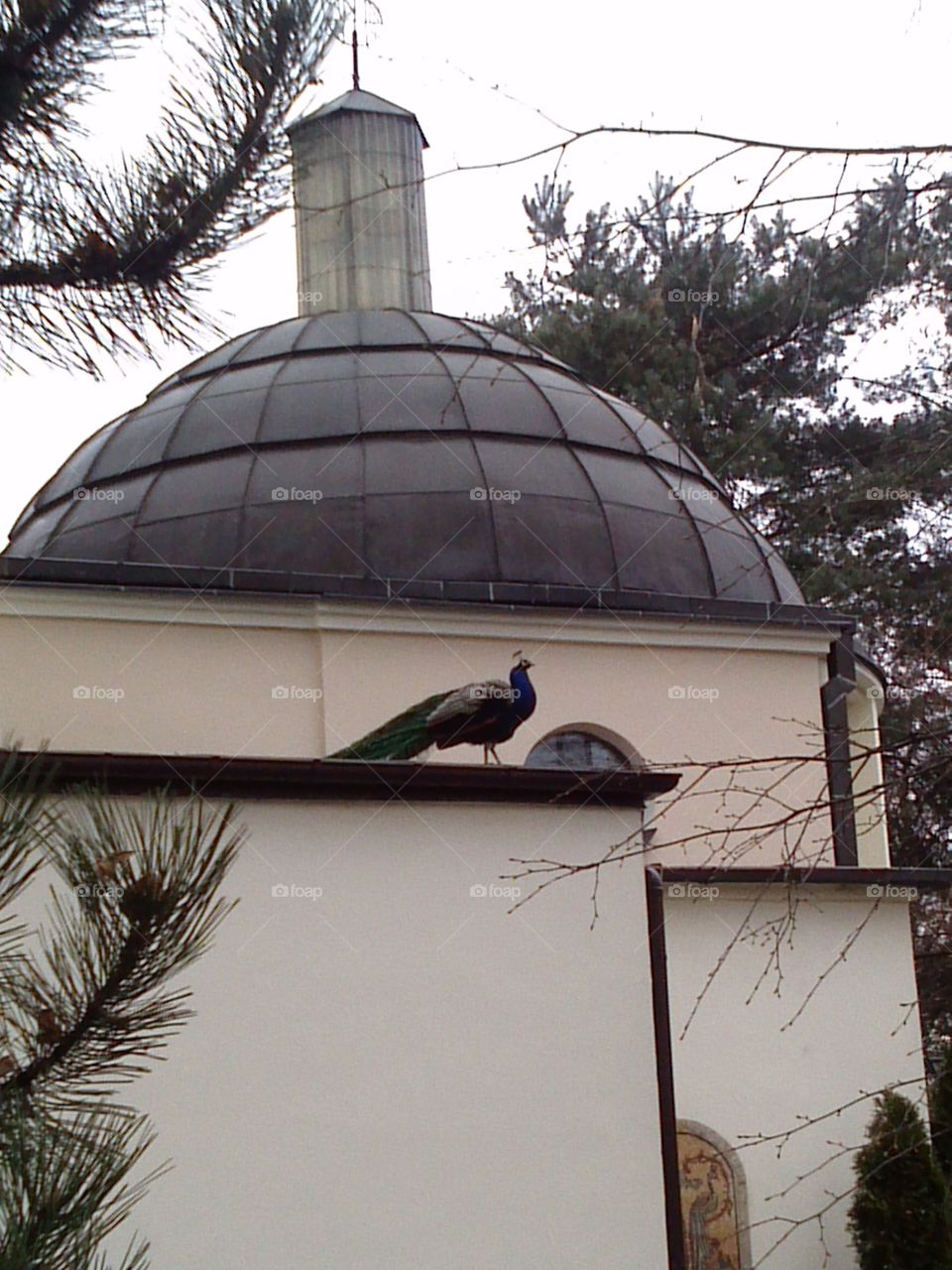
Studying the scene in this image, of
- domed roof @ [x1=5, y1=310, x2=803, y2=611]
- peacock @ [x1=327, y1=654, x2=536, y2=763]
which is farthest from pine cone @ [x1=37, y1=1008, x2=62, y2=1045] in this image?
domed roof @ [x1=5, y1=310, x2=803, y2=611]

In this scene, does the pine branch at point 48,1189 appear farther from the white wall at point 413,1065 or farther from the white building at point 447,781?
the white wall at point 413,1065

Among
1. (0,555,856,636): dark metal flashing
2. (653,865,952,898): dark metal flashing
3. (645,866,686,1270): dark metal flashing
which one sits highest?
(0,555,856,636): dark metal flashing

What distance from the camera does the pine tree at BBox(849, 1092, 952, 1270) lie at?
35.9 feet

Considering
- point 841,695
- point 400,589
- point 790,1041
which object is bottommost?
point 790,1041

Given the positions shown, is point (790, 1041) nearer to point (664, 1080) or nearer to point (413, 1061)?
point (664, 1080)

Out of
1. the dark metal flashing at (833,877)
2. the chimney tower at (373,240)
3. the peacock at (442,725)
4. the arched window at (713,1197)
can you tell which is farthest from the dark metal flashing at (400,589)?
the chimney tower at (373,240)

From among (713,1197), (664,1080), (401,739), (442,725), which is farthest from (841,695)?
(664,1080)

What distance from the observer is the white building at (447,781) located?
23.5ft

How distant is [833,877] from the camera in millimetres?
12086

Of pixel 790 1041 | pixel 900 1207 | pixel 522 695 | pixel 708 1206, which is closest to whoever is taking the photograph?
pixel 522 695

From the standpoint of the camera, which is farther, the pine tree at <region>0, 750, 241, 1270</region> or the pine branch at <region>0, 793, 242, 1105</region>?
the pine branch at <region>0, 793, 242, 1105</region>

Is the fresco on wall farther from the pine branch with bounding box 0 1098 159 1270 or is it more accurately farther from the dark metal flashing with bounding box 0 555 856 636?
the pine branch with bounding box 0 1098 159 1270

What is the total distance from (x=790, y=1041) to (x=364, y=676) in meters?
4.04

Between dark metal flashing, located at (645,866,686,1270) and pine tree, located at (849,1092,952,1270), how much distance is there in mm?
3642
